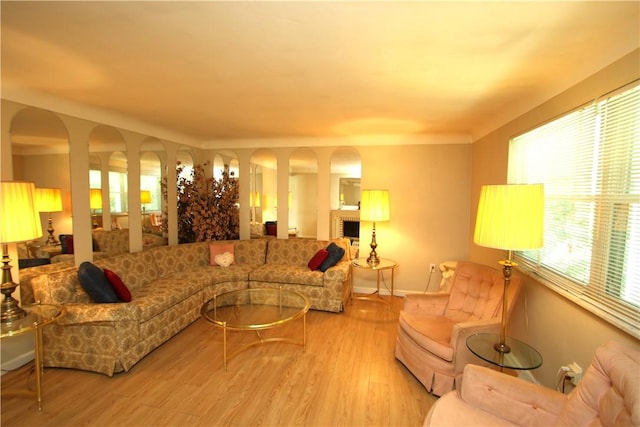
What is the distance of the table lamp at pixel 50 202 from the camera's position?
2602 mm

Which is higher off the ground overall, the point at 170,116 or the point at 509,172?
the point at 170,116

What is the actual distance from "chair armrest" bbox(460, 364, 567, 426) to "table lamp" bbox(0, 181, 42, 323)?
292cm

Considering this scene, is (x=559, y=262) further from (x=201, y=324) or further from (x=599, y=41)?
(x=201, y=324)

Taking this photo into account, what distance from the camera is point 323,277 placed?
3.73 metres

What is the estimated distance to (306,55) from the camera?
72.8 inches

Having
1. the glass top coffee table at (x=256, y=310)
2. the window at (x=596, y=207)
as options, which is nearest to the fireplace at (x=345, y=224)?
the glass top coffee table at (x=256, y=310)

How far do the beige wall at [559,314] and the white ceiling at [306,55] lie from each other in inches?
4.0

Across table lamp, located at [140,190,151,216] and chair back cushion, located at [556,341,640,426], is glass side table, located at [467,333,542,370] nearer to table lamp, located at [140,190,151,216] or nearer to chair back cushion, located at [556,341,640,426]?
chair back cushion, located at [556,341,640,426]

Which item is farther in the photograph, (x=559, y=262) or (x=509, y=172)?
(x=509, y=172)

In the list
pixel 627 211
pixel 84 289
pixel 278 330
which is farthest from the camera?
pixel 278 330

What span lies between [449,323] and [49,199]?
3787 millimetres

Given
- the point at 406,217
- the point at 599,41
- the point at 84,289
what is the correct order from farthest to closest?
the point at 406,217 < the point at 84,289 < the point at 599,41

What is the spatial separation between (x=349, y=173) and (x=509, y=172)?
287 cm

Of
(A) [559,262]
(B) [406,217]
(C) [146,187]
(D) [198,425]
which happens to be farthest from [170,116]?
(A) [559,262]
